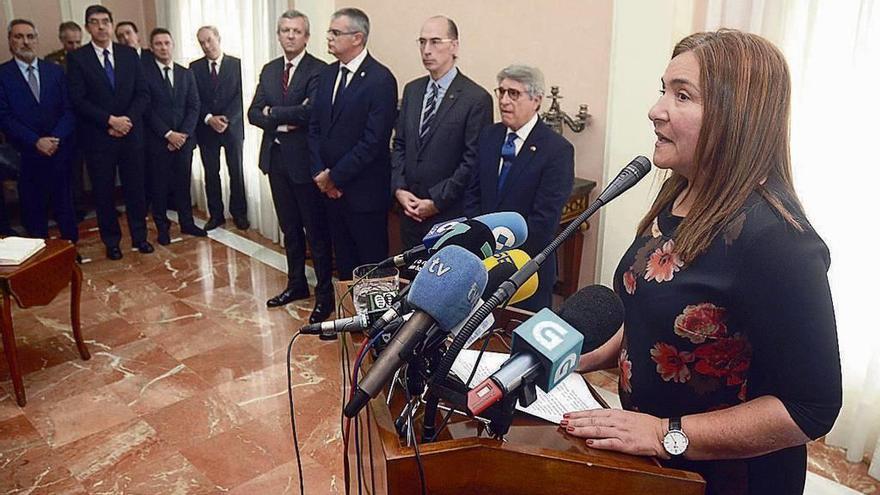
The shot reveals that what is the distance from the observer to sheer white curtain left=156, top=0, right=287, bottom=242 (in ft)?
17.1

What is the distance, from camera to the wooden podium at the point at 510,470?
1009 mm

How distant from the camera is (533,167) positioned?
298cm

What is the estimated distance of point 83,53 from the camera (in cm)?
519

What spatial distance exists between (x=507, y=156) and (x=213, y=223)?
12.6 ft

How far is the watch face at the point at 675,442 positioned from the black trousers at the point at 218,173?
17.8ft

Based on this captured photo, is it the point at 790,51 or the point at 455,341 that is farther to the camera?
the point at 790,51

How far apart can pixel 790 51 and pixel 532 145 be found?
106 centimetres

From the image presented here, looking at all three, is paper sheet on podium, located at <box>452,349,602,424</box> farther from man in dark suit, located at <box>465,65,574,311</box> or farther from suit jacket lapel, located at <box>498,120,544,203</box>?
suit jacket lapel, located at <box>498,120,544,203</box>

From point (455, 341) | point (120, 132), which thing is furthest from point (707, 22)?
point (120, 132)

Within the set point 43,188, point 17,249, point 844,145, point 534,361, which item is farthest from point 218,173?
point 534,361

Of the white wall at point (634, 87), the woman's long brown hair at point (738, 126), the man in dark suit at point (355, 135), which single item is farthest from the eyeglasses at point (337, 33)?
the woman's long brown hair at point (738, 126)

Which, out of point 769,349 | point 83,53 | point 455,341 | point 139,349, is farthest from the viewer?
point 83,53

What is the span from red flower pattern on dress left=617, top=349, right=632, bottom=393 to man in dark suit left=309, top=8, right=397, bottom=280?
268cm

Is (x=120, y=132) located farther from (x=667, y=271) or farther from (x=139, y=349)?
(x=667, y=271)
